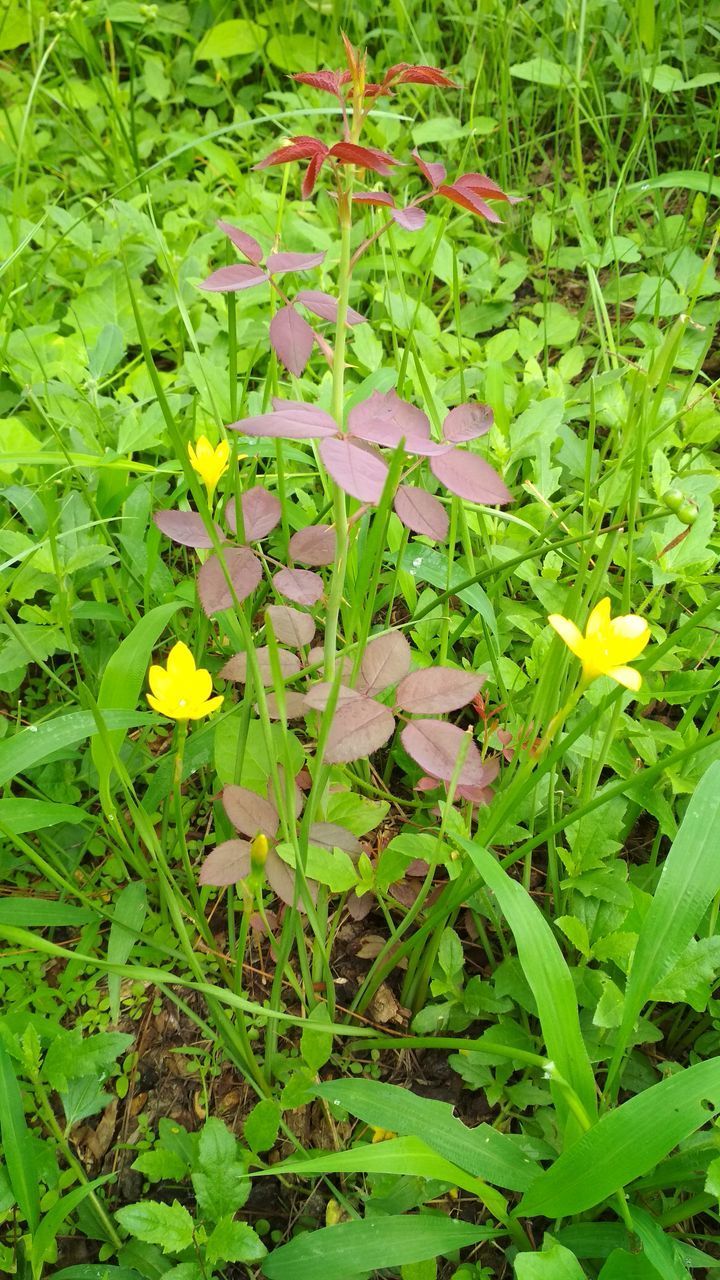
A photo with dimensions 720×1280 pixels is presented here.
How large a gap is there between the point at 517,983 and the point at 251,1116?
348mm

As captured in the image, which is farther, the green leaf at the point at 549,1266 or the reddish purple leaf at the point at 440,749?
the reddish purple leaf at the point at 440,749

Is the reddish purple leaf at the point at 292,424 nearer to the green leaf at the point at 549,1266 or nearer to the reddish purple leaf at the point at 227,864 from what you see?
the reddish purple leaf at the point at 227,864

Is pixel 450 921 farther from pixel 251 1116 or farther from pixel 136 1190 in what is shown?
pixel 136 1190

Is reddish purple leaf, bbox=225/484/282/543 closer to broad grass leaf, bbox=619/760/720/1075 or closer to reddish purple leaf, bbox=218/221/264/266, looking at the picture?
reddish purple leaf, bbox=218/221/264/266

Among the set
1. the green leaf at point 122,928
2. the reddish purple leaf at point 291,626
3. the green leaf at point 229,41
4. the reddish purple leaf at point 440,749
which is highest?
the green leaf at point 229,41

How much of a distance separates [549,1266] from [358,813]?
480mm

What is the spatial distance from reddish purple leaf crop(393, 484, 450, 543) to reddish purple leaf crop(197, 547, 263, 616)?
18 centimetres

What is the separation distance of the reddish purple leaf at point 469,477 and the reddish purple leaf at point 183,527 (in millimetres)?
279

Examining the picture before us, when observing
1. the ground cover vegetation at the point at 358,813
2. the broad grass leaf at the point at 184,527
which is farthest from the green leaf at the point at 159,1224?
the broad grass leaf at the point at 184,527

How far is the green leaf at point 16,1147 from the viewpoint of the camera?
89 centimetres

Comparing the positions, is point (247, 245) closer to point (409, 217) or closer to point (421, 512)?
point (409, 217)

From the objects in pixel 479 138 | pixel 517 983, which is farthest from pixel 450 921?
pixel 479 138

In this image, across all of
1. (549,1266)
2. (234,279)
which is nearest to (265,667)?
(234,279)

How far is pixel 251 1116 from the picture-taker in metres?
0.96
